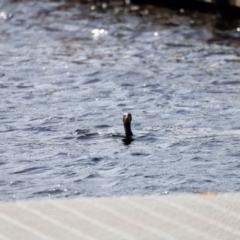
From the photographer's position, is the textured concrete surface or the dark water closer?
the textured concrete surface

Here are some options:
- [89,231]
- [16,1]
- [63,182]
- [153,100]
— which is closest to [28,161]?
[63,182]

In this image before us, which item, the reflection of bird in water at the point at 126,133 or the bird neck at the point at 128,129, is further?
the bird neck at the point at 128,129

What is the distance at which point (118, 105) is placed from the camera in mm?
10422

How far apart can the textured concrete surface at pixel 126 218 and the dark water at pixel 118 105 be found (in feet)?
1.71

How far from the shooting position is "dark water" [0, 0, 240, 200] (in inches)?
292

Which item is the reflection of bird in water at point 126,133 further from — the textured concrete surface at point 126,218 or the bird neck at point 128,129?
the textured concrete surface at point 126,218

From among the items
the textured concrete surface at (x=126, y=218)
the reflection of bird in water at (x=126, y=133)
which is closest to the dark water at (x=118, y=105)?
the reflection of bird in water at (x=126, y=133)

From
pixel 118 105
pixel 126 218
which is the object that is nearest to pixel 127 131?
pixel 118 105

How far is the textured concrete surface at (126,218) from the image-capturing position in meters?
5.71

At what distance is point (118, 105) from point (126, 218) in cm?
450

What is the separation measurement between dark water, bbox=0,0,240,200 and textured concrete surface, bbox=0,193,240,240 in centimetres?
52

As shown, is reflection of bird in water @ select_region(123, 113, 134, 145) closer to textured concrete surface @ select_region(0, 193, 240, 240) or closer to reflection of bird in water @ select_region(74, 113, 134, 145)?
reflection of bird in water @ select_region(74, 113, 134, 145)

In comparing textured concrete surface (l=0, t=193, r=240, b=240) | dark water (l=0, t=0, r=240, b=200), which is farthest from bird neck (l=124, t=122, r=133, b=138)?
textured concrete surface (l=0, t=193, r=240, b=240)

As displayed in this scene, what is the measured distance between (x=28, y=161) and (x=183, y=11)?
1118 cm
